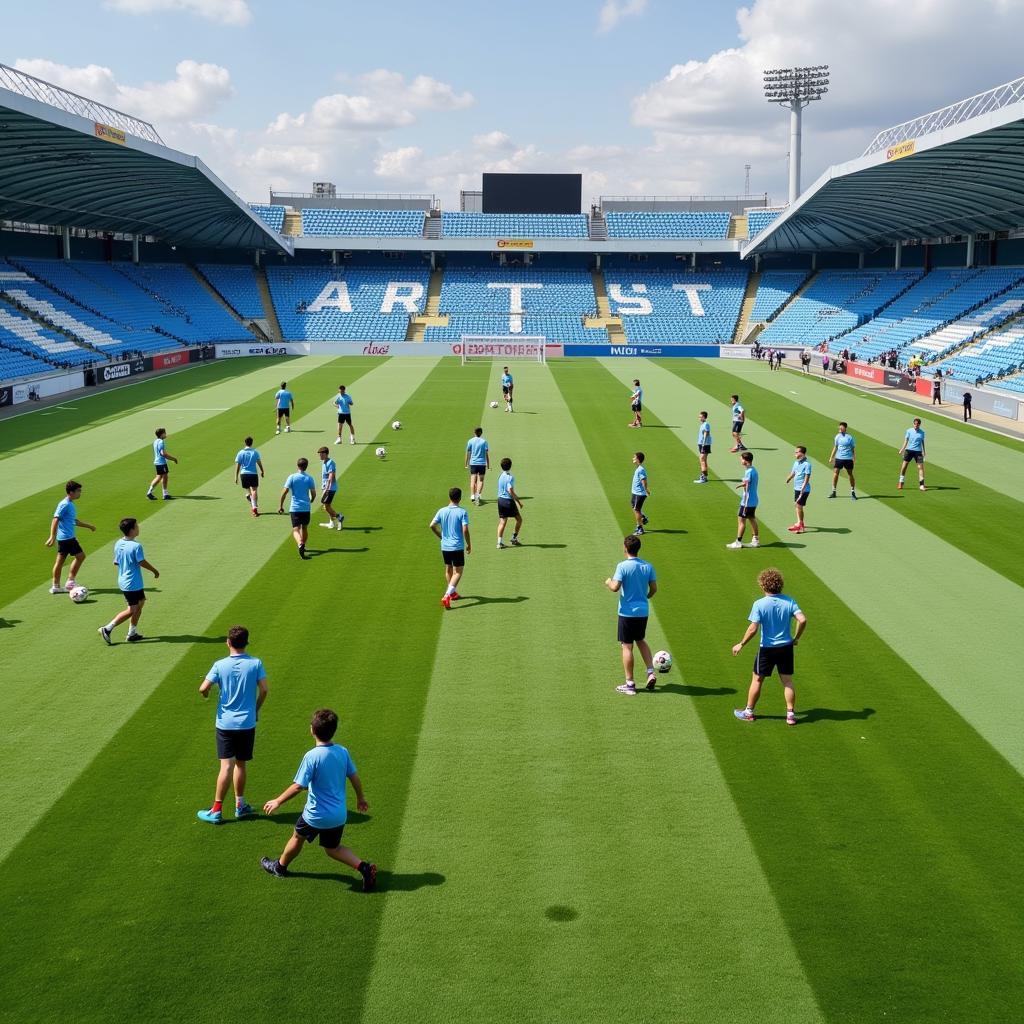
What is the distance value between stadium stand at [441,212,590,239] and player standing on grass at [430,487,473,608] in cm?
7302

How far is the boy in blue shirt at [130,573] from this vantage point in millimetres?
12672

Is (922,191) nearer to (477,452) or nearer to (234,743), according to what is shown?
(477,452)

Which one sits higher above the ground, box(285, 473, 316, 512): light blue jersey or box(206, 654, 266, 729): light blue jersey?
box(285, 473, 316, 512): light blue jersey

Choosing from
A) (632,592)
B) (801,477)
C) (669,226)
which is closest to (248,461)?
(801,477)

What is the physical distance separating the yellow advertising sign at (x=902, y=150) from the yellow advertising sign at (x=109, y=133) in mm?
31265

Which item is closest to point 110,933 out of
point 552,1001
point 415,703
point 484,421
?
point 552,1001

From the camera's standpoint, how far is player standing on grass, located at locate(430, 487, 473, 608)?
1445 centimetres

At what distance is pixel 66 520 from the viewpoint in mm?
14930

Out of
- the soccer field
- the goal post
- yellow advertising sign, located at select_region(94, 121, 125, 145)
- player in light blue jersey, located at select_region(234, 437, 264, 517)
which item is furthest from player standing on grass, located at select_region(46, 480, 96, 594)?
the goal post

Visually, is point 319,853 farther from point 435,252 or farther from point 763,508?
point 435,252

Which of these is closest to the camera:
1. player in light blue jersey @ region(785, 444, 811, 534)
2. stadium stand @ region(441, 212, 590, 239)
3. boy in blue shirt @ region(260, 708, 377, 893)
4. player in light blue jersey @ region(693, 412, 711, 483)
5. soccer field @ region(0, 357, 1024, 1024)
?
soccer field @ region(0, 357, 1024, 1024)

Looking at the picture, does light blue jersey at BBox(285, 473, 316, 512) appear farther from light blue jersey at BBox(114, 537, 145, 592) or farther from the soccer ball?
the soccer ball

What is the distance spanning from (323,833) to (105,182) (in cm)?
4957

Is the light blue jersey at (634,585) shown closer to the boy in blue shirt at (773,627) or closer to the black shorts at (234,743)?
the boy in blue shirt at (773,627)
